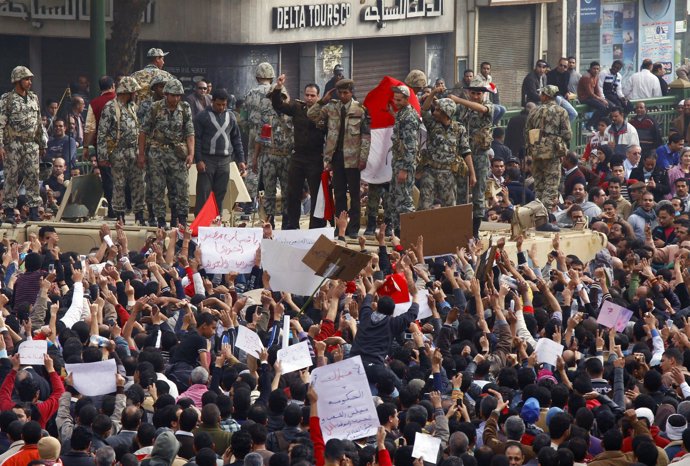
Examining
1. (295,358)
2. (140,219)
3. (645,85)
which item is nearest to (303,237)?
(140,219)

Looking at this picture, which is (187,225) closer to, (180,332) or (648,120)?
(180,332)

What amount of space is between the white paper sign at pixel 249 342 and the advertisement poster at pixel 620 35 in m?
24.9

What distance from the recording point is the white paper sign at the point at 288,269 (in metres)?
16.4

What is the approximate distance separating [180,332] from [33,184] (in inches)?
252

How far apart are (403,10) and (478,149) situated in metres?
12.5

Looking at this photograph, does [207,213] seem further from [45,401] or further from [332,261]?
[45,401]

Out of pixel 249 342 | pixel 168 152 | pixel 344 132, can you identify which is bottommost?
pixel 249 342

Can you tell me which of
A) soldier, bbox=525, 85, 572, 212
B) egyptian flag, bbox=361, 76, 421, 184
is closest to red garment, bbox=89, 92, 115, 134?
egyptian flag, bbox=361, 76, 421, 184

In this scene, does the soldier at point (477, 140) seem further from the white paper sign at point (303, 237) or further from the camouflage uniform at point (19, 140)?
the camouflage uniform at point (19, 140)

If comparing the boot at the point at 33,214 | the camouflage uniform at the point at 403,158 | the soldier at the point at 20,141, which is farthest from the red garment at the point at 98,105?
the camouflage uniform at the point at 403,158

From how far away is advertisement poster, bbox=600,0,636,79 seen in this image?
3794 cm

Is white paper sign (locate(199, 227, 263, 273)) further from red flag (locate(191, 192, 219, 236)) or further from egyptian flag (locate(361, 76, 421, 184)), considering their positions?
egyptian flag (locate(361, 76, 421, 184))

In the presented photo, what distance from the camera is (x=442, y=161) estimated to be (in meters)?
20.0

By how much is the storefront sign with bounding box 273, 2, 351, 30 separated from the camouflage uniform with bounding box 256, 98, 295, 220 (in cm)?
960
